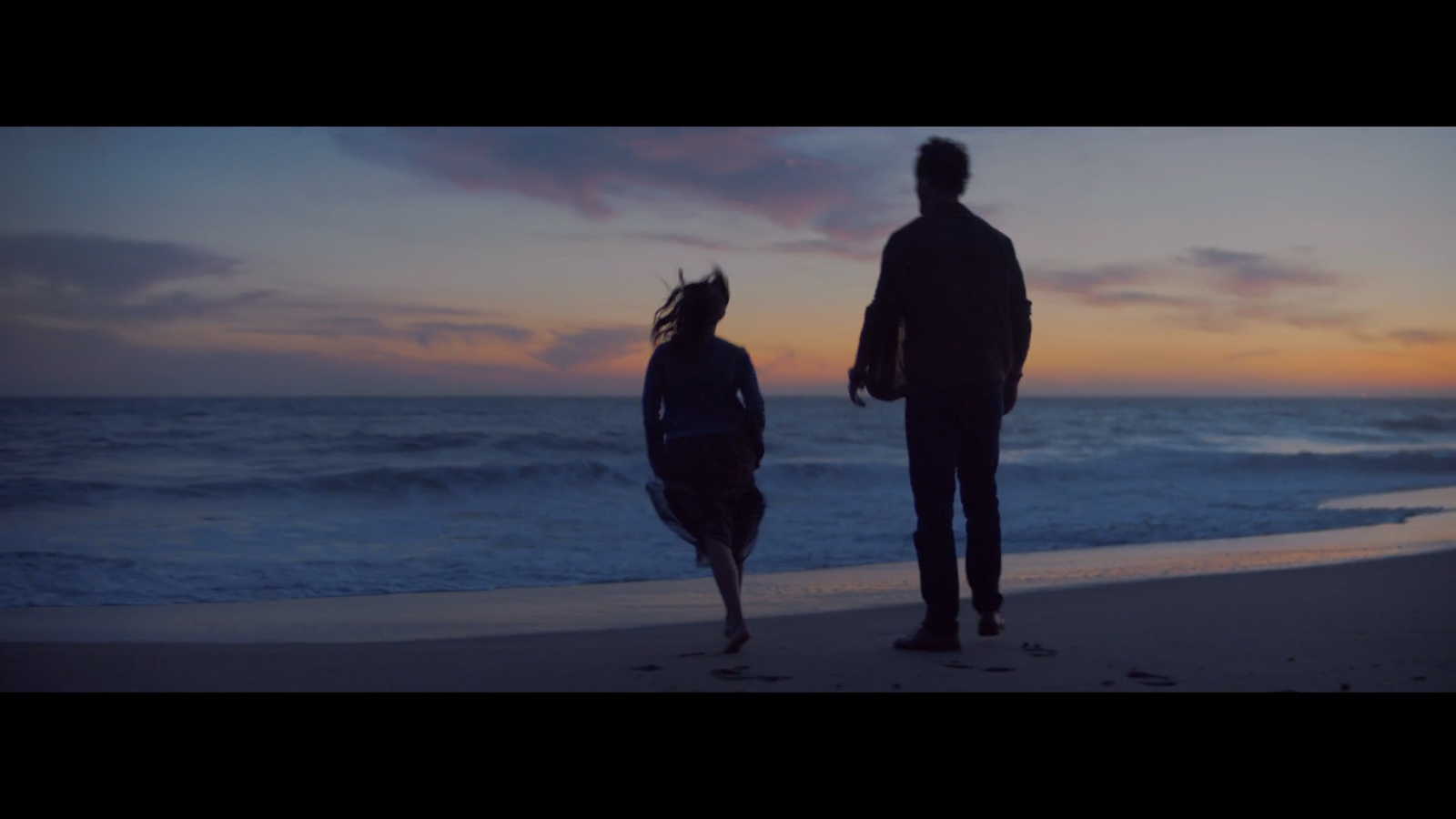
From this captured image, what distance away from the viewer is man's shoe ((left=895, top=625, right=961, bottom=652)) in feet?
13.8

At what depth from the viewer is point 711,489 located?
4406mm

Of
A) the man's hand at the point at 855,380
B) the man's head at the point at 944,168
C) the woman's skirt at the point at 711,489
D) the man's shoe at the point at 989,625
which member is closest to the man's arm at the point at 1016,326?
the man's head at the point at 944,168

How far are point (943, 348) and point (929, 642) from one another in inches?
43.8

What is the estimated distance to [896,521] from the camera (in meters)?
11.5

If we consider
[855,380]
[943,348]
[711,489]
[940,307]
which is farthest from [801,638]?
[940,307]

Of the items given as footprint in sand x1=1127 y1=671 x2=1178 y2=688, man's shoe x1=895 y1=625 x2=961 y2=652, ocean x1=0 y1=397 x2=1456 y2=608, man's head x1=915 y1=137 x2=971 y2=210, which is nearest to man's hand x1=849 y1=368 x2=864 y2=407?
man's head x1=915 y1=137 x2=971 y2=210

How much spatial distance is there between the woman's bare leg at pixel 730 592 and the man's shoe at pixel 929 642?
617 mm

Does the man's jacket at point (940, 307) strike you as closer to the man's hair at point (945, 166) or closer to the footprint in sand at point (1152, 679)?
the man's hair at point (945, 166)

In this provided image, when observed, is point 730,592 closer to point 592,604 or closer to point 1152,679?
point 1152,679

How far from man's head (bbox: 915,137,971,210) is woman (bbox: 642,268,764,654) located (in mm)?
888

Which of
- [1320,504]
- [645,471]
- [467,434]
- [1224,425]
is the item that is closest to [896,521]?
[1320,504]
